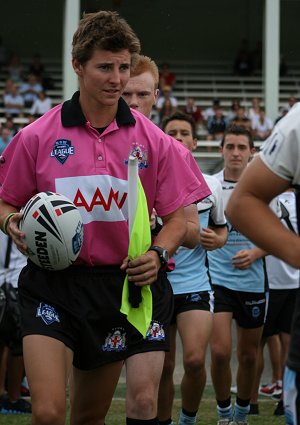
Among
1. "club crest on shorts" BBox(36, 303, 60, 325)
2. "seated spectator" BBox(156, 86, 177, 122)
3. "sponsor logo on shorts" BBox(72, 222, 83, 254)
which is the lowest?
"seated spectator" BBox(156, 86, 177, 122)

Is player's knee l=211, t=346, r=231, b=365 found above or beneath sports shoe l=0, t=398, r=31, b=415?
above

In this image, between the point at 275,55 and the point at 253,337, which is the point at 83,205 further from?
the point at 275,55

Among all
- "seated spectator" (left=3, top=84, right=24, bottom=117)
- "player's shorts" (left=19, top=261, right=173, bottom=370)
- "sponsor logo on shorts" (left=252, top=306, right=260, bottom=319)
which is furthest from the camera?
"seated spectator" (left=3, top=84, right=24, bottom=117)

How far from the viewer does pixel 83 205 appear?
A: 210 inches

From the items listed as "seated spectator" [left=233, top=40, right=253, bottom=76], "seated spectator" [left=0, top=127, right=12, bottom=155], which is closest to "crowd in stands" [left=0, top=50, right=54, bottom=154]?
"seated spectator" [left=0, top=127, right=12, bottom=155]

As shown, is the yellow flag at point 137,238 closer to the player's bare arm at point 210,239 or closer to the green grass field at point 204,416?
the player's bare arm at point 210,239

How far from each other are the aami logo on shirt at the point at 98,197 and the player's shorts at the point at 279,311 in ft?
19.5

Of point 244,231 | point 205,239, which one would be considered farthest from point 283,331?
point 244,231

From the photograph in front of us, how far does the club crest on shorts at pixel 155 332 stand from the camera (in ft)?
17.4

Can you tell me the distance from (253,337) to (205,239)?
165 centimetres

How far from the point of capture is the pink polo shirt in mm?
5336

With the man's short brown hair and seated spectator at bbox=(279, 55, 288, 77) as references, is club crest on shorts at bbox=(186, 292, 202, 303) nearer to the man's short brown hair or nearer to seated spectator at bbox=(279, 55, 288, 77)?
the man's short brown hair

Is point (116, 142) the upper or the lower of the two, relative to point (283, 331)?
upper

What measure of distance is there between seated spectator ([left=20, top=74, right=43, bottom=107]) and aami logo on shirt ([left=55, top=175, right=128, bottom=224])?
77.3 feet
